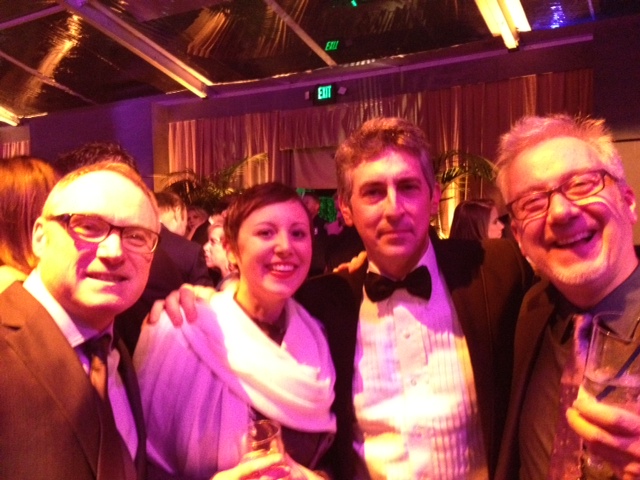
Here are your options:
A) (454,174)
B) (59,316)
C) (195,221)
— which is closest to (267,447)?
(59,316)

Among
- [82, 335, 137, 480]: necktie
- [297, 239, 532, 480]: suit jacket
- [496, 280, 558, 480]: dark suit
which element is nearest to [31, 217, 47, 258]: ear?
[82, 335, 137, 480]: necktie

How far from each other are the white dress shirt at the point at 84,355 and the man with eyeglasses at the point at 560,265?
3.41 feet

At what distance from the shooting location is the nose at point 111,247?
1206mm

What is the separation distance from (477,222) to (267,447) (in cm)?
265

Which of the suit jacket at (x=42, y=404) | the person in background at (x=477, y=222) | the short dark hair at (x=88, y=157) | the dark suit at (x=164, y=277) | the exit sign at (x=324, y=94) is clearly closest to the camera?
the suit jacket at (x=42, y=404)

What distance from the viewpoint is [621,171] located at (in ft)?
5.00

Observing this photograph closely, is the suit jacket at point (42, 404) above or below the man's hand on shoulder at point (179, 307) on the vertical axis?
below

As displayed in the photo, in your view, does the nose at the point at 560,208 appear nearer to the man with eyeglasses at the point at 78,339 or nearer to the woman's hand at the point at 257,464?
the woman's hand at the point at 257,464

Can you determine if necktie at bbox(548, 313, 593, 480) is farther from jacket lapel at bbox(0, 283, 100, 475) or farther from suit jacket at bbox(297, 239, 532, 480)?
jacket lapel at bbox(0, 283, 100, 475)

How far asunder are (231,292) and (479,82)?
5371mm

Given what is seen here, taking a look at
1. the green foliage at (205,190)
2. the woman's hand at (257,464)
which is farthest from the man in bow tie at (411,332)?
the green foliage at (205,190)

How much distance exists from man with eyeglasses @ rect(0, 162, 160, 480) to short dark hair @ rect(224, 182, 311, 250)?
1.36 ft

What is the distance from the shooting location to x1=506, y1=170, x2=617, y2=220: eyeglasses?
142cm

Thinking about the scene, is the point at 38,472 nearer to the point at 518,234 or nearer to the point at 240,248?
the point at 240,248
